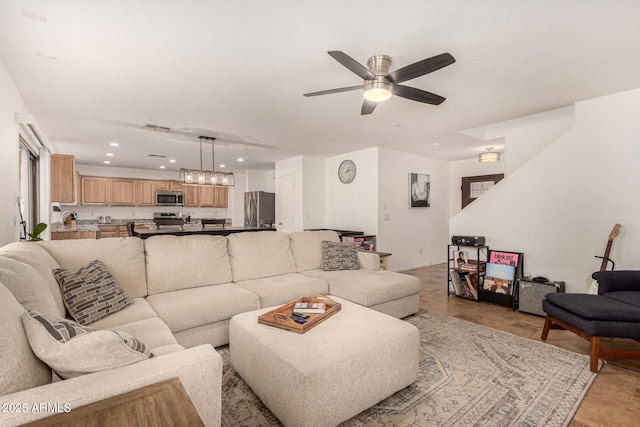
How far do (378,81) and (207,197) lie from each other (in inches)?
289

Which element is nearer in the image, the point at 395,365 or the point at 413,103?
the point at 395,365

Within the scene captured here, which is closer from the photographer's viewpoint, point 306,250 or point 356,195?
point 306,250

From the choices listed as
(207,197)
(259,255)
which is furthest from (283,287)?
(207,197)

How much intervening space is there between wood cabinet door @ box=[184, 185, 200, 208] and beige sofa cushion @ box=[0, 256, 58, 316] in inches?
282

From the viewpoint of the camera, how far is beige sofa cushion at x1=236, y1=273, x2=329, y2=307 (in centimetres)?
267

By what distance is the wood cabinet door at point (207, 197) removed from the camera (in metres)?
8.39

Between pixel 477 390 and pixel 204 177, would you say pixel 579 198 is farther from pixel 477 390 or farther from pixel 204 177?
pixel 204 177

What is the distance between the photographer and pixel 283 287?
282cm

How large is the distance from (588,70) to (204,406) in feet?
11.9

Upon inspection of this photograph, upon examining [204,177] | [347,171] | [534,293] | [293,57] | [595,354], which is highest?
[293,57]

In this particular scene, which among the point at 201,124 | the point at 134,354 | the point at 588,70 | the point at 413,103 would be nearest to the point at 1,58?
the point at 201,124

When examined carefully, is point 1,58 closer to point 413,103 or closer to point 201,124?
point 201,124

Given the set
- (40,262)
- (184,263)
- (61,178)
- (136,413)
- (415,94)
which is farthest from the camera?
(61,178)

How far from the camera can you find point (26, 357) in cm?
97
